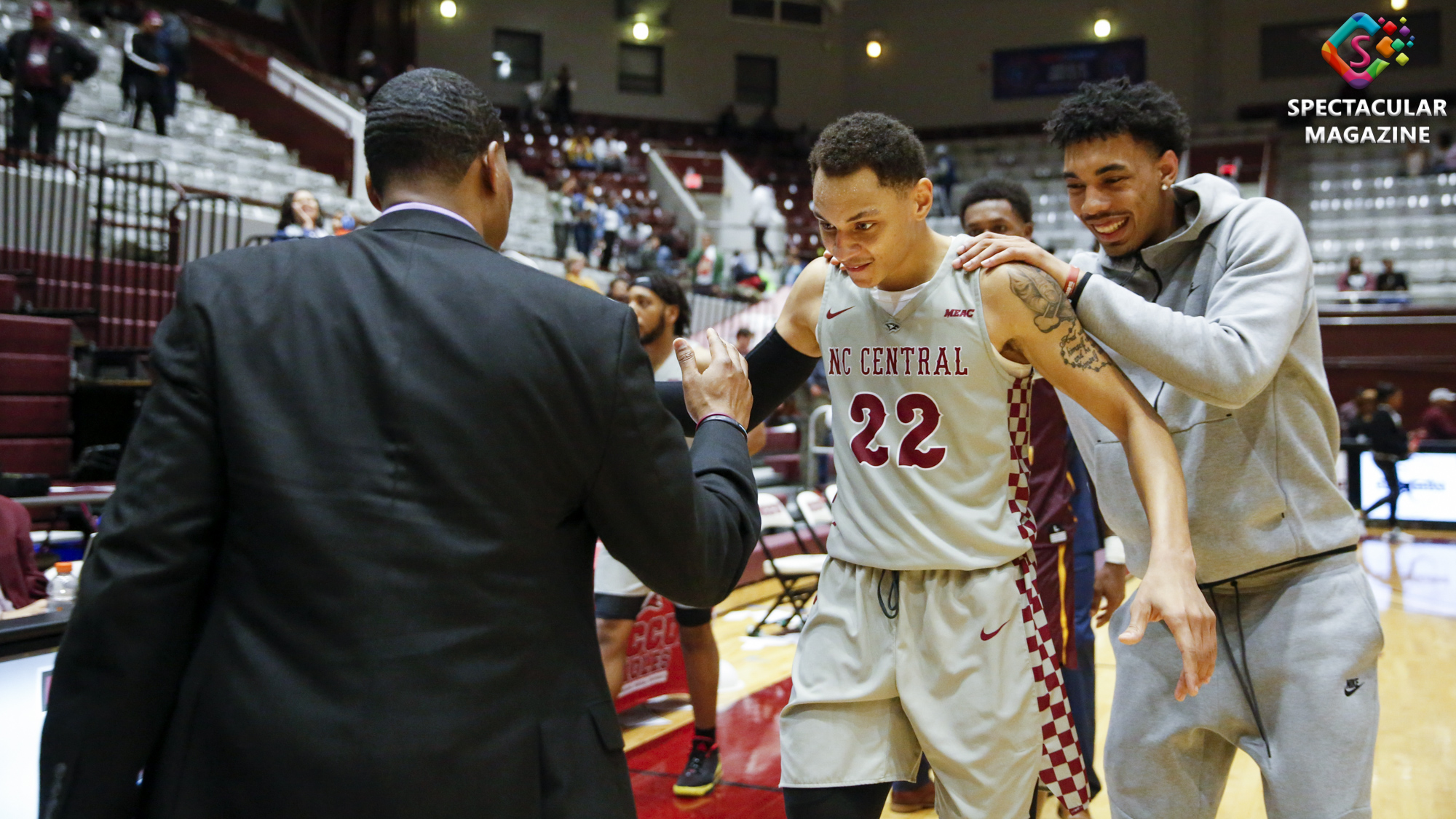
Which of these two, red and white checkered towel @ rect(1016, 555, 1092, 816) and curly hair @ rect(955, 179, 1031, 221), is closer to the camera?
red and white checkered towel @ rect(1016, 555, 1092, 816)

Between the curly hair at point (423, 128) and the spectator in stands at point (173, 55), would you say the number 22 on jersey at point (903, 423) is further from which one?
the spectator in stands at point (173, 55)

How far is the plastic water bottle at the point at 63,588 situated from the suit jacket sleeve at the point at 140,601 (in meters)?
2.36

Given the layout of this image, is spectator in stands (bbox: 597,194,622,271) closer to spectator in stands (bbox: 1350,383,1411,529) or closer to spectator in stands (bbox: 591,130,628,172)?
spectator in stands (bbox: 591,130,628,172)

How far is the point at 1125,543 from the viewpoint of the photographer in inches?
94.8

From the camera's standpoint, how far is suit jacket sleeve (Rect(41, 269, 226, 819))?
1311mm

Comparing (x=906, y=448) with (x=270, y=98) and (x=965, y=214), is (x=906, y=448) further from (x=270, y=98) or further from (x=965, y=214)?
(x=270, y=98)

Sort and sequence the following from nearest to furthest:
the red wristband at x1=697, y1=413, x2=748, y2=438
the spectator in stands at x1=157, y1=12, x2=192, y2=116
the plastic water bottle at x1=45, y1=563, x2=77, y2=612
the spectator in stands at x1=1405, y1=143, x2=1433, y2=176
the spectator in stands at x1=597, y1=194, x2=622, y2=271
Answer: the red wristband at x1=697, y1=413, x2=748, y2=438, the plastic water bottle at x1=45, y1=563, x2=77, y2=612, the spectator in stands at x1=157, y1=12, x2=192, y2=116, the spectator in stands at x1=597, y1=194, x2=622, y2=271, the spectator in stands at x1=1405, y1=143, x2=1433, y2=176

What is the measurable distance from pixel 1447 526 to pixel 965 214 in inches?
413

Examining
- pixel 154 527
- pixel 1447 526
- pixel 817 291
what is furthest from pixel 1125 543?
pixel 1447 526

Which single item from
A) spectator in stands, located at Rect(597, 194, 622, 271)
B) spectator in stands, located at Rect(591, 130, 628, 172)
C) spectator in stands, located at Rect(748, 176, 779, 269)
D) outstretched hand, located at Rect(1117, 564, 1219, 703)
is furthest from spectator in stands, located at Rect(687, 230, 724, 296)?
outstretched hand, located at Rect(1117, 564, 1219, 703)

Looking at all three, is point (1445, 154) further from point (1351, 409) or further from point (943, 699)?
point (943, 699)

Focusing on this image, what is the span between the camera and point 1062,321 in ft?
7.03

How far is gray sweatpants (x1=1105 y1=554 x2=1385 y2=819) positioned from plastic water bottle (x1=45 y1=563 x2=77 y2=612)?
3053 mm

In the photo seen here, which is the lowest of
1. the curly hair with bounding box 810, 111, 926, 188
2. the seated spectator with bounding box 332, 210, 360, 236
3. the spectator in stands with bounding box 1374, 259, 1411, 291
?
the curly hair with bounding box 810, 111, 926, 188
